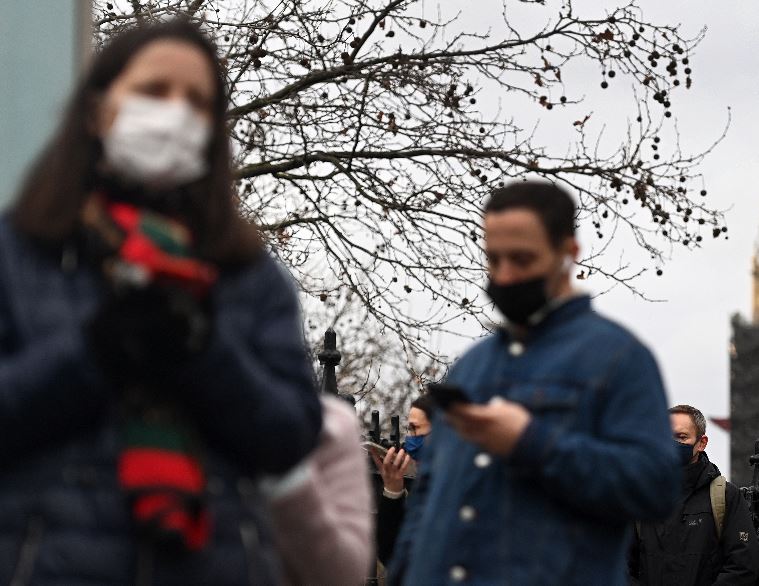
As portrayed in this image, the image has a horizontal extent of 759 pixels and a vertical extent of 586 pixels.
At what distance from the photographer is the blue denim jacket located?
3.55 metres

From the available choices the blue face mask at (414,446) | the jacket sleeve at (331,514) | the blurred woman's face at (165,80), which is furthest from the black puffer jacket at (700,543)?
the blurred woman's face at (165,80)

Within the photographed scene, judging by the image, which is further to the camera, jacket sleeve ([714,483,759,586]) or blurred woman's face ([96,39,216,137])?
jacket sleeve ([714,483,759,586])

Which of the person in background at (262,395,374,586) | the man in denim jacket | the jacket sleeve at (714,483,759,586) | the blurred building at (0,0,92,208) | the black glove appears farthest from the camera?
the jacket sleeve at (714,483,759,586)

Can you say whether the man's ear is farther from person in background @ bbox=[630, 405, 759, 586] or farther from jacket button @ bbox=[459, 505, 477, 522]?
person in background @ bbox=[630, 405, 759, 586]

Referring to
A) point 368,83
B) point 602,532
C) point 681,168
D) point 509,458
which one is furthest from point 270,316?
point 681,168

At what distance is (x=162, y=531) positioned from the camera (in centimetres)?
237

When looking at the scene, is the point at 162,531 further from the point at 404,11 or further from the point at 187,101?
the point at 404,11

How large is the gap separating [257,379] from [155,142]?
0.41 meters

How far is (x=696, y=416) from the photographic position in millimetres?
9367

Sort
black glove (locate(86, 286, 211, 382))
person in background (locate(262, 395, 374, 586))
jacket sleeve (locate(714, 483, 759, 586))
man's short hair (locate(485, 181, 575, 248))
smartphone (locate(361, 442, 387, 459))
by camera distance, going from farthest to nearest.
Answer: smartphone (locate(361, 442, 387, 459)), jacket sleeve (locate(714, 483, 759, 586)), man's short hair (locate(485, 181, 575, 248)), person in background (locate(262, 395, 374, 586)), black glove (locate(86, 286, 211, 382))

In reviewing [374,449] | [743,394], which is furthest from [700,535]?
[743,394]

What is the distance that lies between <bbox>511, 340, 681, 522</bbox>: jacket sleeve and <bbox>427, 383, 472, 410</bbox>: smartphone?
173mm

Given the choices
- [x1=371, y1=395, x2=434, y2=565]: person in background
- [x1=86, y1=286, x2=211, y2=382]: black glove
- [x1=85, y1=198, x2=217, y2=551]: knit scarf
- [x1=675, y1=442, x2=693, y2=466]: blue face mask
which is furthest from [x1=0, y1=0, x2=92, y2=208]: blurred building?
[x1=675, y1=442, x2=693, y2=466]: blue face mask

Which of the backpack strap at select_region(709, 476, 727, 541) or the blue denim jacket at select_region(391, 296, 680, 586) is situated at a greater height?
the blue denim jacket at select_region(391, 296, 680, 586)
